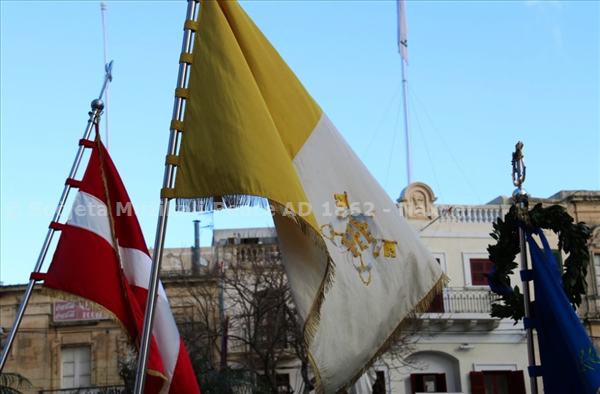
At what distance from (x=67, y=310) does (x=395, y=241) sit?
77.2ft

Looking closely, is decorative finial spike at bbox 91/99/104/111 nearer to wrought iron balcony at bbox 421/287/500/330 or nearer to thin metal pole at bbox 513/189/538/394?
thin metal pole at bbox 513/189/538/394

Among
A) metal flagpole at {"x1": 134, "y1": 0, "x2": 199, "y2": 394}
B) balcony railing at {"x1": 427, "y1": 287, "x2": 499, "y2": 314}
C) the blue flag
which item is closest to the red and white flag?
metal flagpole at {"x1": 134, "y1": 0, "x2": 199, "y2": 394}

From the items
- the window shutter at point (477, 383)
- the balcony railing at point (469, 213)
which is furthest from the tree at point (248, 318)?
the balcony railing at point (469, 213)

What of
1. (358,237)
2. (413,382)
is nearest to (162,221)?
(358,237)

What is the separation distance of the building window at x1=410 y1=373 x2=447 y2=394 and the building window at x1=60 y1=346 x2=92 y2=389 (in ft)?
31.2

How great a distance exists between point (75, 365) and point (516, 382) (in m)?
12.9

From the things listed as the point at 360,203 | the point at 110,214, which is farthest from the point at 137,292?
the point at 360,203

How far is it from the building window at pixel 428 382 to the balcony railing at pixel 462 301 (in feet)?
6.08

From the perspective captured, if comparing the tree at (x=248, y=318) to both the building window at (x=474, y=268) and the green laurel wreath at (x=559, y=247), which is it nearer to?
the building window at (x=474, y=268)

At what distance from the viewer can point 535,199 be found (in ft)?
95.9

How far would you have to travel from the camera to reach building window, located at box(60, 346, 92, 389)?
95.3ft

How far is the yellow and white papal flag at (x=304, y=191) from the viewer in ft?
20.6

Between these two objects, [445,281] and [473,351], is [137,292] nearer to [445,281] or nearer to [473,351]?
[445,281]

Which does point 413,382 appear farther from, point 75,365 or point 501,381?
point 75,365
